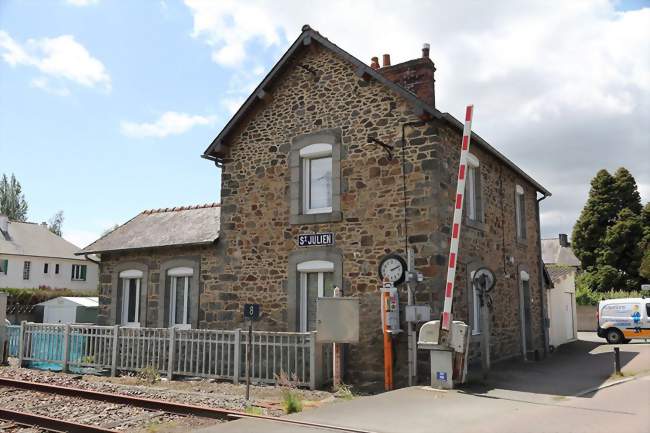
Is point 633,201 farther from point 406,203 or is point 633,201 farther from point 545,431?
point 545,431

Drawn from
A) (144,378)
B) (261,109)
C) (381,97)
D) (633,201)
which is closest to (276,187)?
(261,109)

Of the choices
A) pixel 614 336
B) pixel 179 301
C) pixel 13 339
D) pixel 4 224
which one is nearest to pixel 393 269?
pixel 179 301

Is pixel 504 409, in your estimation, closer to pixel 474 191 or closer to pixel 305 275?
pixel 305 275

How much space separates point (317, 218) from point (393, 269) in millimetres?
2220

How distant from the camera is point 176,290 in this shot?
14.5 metres

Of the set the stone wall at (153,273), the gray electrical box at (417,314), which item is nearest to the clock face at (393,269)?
the gray electrical box at (417,314)

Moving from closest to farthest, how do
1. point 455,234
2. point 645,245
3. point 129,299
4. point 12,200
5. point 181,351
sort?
point 455,234 → point 181,351 → point 129,299 → point 645,245 → point 12,200

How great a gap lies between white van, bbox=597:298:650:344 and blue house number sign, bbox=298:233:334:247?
49.7 feet

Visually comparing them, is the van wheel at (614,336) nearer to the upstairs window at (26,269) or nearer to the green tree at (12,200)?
the upstairs window at (26,269)

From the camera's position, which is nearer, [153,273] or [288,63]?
[288,63]

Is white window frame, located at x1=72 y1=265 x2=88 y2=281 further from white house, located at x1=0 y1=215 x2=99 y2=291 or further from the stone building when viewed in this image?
the stone building

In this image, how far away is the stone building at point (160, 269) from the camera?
13945mm

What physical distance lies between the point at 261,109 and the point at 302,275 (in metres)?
4.27

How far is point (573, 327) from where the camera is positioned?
74.2 ft
